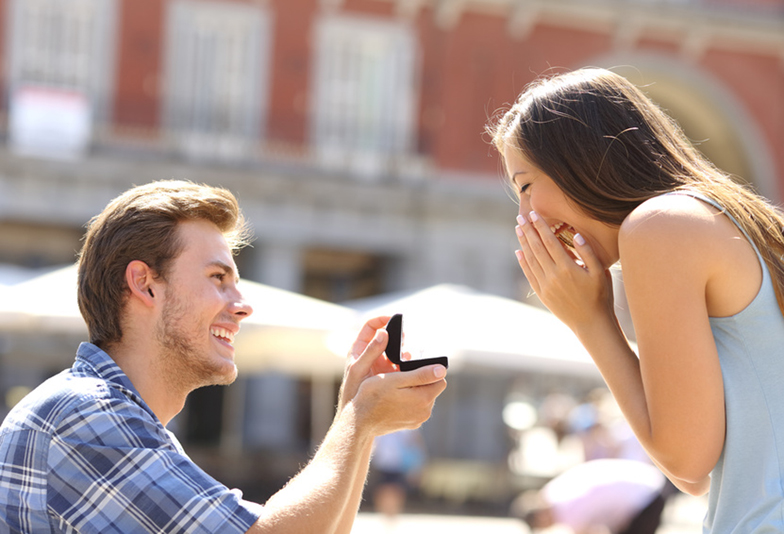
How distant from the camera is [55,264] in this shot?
19.0m

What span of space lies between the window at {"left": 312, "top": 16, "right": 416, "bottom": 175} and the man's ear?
1661 centimetres

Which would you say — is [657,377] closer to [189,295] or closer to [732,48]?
[189,295]

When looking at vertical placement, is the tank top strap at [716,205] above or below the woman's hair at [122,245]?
above

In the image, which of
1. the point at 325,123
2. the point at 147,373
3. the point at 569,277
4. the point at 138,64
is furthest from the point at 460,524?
the point at 138,64

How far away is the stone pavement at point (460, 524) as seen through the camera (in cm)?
1085

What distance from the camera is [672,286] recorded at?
1935mm

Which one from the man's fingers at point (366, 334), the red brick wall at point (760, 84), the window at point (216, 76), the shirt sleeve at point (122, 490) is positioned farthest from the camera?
the red brick wall at point (760, 84)

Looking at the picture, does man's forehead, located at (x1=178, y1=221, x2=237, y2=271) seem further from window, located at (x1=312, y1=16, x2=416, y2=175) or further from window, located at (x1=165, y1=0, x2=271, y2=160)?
window, located at (x1=312, y1=16, x2=416, y2=175)

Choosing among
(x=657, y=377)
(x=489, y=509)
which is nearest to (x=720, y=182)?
(x=657, y=377)

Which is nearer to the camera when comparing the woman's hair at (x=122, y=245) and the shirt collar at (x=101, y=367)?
the shirt collar at (x=101, y=367)

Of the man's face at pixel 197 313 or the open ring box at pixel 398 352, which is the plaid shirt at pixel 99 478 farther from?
the open ring box at pixel 398 352

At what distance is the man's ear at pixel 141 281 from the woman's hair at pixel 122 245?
13 millimetres

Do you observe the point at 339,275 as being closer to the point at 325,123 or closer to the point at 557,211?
the point at 325,123

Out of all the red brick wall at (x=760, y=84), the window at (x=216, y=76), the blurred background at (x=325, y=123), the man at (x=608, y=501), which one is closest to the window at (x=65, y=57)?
the blurred background at (x=325, y=123)
